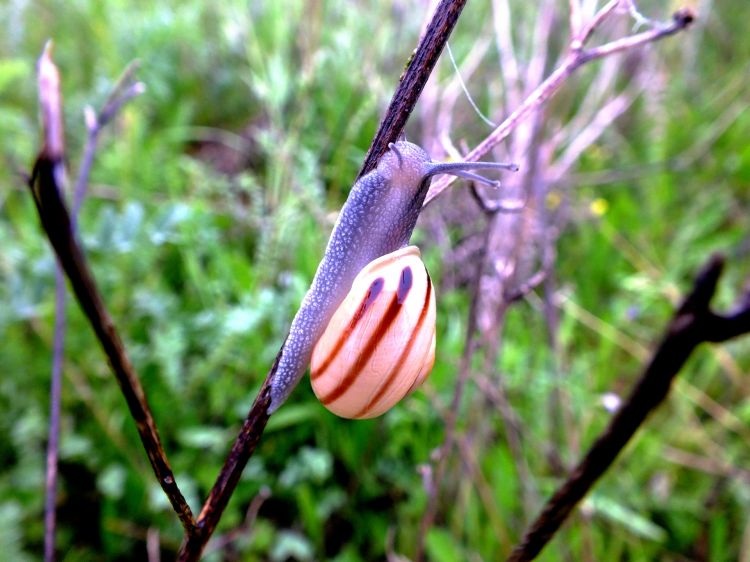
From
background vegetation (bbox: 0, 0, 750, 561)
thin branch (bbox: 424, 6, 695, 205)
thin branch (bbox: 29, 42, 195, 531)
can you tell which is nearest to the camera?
thin branch (bbox: 29, 42, 195, 531)

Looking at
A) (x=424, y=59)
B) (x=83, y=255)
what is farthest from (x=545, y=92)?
(x=83, y=255)

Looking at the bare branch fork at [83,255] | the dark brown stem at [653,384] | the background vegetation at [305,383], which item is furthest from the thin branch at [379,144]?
the background vegetation at [305,383]

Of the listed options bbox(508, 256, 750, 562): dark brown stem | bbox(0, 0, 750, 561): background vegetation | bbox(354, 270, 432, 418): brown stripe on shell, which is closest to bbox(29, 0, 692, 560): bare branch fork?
bbox(354, 270, 432, 418): brown stripe on shell

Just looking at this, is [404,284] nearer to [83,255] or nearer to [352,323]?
[352,323]

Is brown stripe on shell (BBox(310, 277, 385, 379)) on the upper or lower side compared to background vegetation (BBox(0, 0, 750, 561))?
upper

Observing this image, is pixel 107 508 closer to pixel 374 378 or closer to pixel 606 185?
pixel 374 378

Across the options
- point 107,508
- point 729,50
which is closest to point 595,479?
point 107,508

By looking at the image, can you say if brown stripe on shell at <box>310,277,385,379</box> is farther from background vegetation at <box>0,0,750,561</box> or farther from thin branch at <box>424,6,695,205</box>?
background vegetation at <box>0,0,750,561</box>
